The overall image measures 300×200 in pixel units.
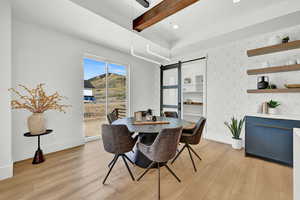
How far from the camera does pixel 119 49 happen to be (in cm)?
396

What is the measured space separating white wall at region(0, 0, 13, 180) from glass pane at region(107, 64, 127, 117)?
2.25 meters

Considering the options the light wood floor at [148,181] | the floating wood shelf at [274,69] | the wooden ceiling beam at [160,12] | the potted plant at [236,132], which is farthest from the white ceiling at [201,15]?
the light wood floor at [148,181]

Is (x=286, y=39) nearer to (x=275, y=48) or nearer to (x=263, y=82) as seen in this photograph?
(x=275, y=48)

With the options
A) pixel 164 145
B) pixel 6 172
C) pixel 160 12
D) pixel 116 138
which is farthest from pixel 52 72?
pixel 164 145

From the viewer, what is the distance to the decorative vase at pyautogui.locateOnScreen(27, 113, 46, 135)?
7.54 feet

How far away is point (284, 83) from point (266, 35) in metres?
1.18

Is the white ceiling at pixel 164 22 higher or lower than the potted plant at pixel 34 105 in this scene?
higher

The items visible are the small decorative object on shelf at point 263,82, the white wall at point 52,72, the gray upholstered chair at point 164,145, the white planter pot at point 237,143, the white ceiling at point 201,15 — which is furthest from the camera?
the white planter pot at point 237,143

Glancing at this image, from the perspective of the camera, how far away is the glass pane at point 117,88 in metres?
4.08

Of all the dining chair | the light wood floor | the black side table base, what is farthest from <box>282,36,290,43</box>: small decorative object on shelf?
the black side table base

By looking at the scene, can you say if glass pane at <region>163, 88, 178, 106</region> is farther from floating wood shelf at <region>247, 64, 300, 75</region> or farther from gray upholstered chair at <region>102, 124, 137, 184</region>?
gray upholstered chair at <region>102, 124, 137, 184</region>

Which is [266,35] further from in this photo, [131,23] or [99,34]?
[99,34]

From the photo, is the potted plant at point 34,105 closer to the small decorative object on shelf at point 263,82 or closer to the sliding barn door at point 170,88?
the sliding barn door at point 170,88

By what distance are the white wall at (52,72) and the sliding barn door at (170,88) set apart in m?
2.21
